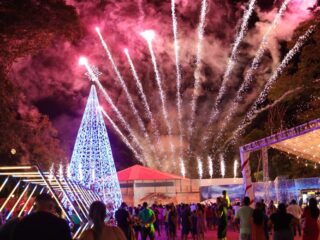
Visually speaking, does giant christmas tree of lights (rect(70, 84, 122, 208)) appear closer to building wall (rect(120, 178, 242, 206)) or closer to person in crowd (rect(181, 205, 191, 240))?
building wall (rect(120, 178, 242, 206))

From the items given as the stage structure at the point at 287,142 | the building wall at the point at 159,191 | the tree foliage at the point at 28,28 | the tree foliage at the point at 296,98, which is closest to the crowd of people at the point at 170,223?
the stage structure at the point at 287,142

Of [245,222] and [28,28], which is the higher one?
[28,28]

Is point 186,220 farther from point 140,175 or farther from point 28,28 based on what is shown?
point 140,175

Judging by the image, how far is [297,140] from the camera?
19.2 m

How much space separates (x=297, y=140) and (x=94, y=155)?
12.3 m

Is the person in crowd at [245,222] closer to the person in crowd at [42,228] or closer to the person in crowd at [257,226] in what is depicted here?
the person in crowd at [257,226]

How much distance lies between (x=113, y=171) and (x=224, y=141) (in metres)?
23.7

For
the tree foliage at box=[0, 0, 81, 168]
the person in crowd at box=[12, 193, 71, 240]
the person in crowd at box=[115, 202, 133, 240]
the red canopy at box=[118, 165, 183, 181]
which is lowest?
the person in crowd at box=[12, 193, 71, 240]

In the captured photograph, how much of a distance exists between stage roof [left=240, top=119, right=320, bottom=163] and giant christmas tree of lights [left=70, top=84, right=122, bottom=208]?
10061 millimetres

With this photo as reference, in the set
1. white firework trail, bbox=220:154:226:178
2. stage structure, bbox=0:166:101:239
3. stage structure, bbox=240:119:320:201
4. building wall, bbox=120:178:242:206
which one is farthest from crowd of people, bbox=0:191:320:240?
white firework trail, bbox=220:154:226:178

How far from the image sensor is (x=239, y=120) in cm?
4831

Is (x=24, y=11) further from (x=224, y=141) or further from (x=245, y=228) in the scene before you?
(x=224, y=141)

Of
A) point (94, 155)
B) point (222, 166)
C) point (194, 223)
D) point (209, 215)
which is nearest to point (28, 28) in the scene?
point (194, 223)

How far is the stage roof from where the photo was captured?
55.2ft
